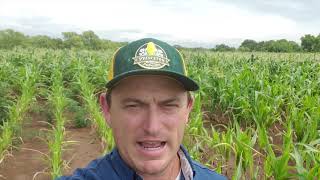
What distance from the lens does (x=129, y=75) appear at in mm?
1353

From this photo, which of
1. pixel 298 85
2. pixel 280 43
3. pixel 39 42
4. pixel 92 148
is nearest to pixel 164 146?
pixel 92 148

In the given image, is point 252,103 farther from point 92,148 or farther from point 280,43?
point 280,43

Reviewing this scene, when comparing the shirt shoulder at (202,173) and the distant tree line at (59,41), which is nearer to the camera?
the shirt shoulder at (202,173)

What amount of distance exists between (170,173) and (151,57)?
411 millimetres

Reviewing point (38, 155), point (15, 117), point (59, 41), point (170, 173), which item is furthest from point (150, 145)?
point (59, 41)

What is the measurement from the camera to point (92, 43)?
5031 centimetres

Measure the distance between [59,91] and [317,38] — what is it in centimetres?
4170

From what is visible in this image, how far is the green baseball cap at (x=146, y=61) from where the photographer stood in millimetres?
1348

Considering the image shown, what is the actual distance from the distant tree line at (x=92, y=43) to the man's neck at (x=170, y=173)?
3627 cm

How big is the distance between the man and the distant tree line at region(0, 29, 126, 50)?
43.8 meters

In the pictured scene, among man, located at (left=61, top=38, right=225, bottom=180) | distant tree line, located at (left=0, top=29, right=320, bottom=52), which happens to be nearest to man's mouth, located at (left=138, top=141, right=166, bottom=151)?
man, located at (left=61, top=38, right=225, bottom=180)

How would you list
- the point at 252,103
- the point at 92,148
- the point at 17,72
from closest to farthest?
the point at 92,148 < the point at 252,103 < the point at 17,72

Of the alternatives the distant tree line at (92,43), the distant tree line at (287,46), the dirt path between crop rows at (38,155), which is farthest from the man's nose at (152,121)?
the distant tree line at (287,46)

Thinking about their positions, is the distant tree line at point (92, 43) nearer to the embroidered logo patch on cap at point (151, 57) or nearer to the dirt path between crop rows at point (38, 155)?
the dirt path between crop rows at point (38, 155)
